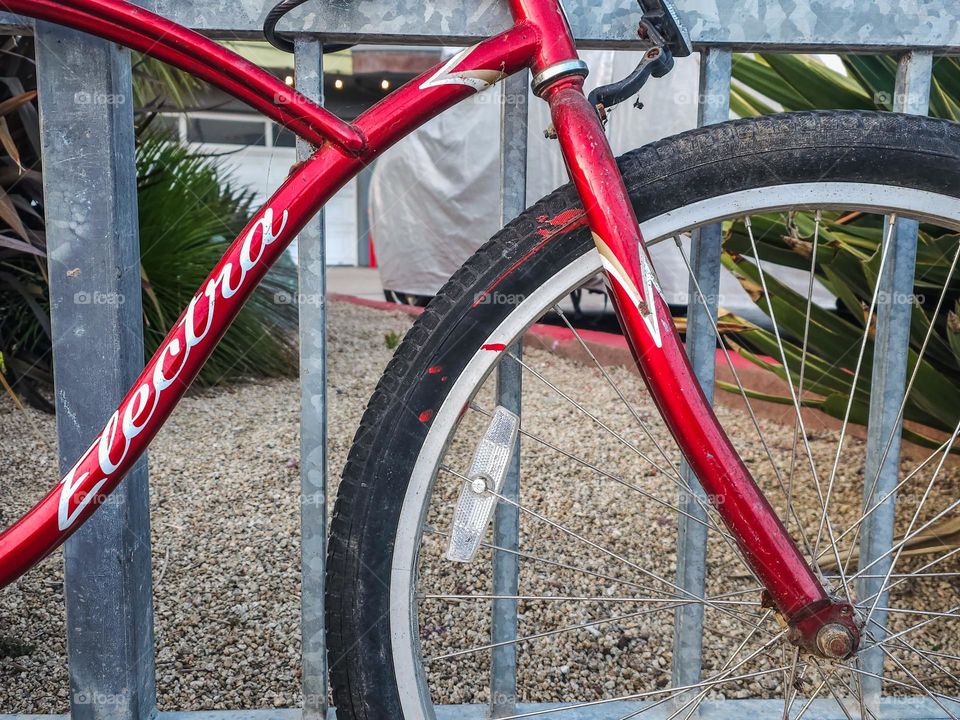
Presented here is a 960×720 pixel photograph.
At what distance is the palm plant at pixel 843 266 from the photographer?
1.71 m

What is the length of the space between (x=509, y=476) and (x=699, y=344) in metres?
0.31

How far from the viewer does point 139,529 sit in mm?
1113

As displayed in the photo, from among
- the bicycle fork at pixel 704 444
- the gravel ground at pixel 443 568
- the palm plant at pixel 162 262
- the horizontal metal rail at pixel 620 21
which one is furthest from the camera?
the palm plant at pixel 162 262

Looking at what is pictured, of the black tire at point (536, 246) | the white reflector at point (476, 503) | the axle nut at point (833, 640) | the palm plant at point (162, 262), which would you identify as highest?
the palm plant at point (162, 262)

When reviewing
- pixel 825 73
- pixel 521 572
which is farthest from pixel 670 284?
pixel 521 572

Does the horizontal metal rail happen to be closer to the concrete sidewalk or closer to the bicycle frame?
the bicycle frame

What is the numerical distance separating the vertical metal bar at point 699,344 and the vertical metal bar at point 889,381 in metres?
0.22

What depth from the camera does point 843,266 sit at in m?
1.89

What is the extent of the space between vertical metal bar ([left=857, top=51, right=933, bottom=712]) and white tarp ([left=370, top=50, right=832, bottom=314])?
286 centimetres

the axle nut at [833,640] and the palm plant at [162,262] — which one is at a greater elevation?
the palm plant at [162,262]

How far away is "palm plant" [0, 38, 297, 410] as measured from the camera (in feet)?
7.24

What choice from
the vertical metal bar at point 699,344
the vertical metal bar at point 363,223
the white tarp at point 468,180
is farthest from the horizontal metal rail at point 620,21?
the vertical metal bar at point 363,223

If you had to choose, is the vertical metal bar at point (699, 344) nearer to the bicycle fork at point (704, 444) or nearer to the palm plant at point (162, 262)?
the bicycle fork at point (704, 444)

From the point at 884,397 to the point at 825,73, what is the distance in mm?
1228
